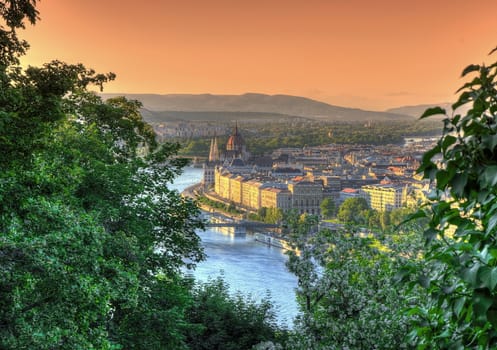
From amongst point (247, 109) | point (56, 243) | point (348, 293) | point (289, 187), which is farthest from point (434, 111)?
point (247, 109)

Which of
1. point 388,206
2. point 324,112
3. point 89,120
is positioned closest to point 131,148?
point 89,120

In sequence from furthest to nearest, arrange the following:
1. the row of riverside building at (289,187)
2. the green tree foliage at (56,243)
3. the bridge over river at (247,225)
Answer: the row of riverside building at (289,187)
the bridge over river at (247,225)
the green tree foliage at (56,243)

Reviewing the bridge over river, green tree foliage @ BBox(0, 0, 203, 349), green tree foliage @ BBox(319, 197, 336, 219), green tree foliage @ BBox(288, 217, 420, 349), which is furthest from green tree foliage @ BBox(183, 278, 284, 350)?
green tree foliage @ BBox(319, 197, 336, 219)

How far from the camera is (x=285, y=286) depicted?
15727 mm

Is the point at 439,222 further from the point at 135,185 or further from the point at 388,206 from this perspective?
the point at 388,206

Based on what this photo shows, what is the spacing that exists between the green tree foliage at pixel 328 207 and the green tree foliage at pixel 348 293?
2178 centimetres

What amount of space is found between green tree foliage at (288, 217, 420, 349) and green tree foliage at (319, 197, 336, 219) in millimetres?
21780

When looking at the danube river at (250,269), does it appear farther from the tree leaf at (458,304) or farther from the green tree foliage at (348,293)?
the tree leaf at (458,304)

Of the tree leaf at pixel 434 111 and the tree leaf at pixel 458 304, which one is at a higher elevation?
the tree leaf at pixel 434 111

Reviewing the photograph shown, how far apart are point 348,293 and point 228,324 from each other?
3.42m

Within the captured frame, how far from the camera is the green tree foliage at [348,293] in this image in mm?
4734

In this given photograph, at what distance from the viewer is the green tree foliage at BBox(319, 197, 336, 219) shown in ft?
93.9

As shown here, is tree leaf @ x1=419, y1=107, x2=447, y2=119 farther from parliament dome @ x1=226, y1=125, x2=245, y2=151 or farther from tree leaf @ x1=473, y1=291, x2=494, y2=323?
parliament dome @ x1=226, y1=125, x2=245, y2=151

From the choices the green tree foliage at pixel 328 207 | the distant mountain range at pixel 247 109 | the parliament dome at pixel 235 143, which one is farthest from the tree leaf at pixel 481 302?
the parliament dome at pixel 235 143
